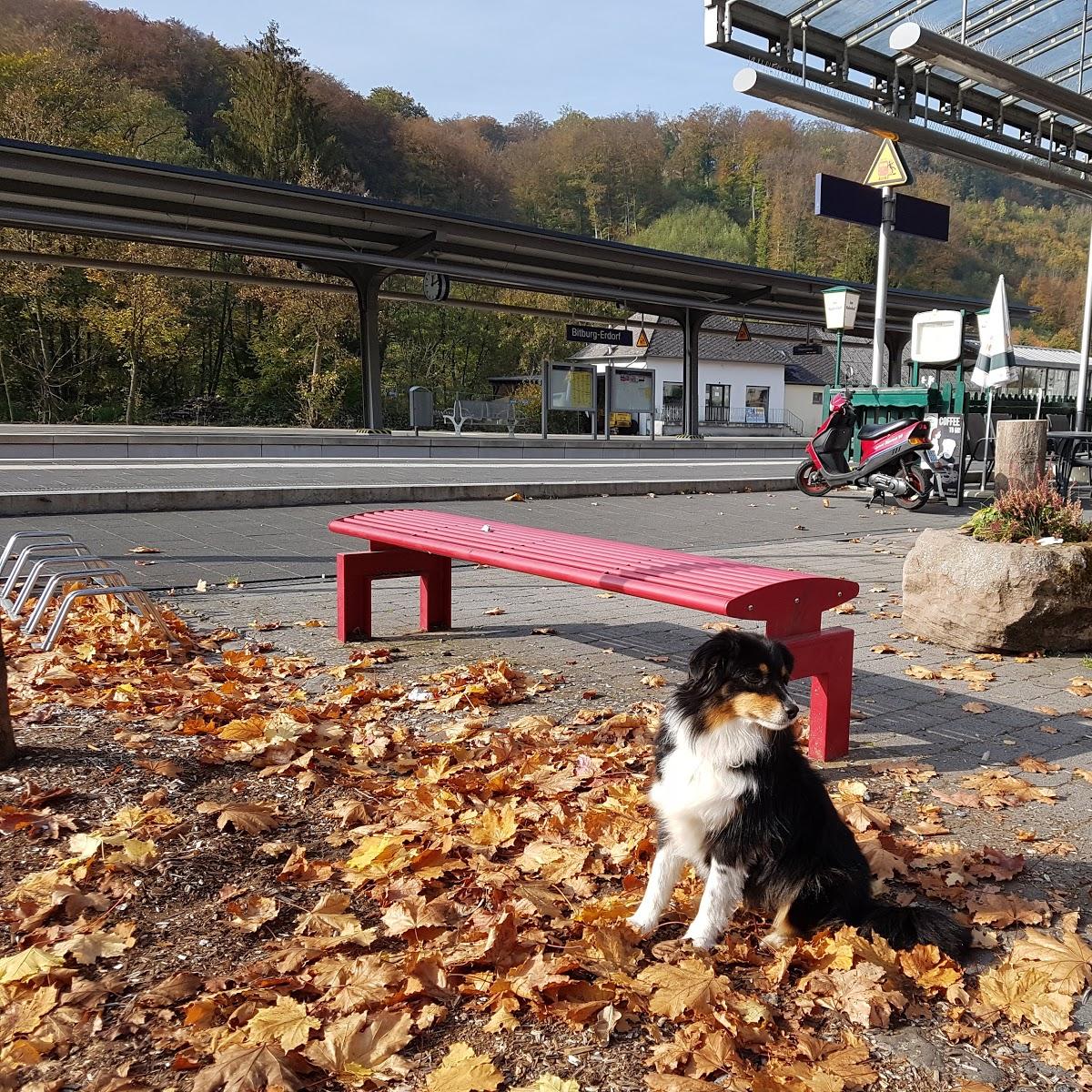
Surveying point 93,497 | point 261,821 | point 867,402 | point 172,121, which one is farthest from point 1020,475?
point 172,121

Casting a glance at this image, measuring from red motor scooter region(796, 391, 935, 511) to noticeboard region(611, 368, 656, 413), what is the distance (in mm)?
13965

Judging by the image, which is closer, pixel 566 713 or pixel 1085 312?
pixel 566 713

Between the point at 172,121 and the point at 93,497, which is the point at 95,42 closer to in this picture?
the point at 172,121

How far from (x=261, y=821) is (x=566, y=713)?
160 centimetres

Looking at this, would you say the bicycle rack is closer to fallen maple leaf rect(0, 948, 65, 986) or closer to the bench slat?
the bench slat

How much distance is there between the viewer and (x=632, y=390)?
93.5 ft

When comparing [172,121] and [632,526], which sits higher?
[172,121]

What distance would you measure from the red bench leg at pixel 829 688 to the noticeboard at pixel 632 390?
24.4 meters

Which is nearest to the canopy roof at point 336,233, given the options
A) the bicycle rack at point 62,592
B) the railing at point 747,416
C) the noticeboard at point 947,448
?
the noticeboard at point 947,448

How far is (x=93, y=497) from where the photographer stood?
396 inches

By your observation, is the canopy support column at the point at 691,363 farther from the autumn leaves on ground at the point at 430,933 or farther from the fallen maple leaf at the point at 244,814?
the fallen maple leaf at the point at 244,814

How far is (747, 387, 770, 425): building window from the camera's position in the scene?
6103 cm

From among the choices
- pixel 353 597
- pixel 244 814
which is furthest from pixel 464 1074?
pixel 353 597

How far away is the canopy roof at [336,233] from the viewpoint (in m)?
16.8
